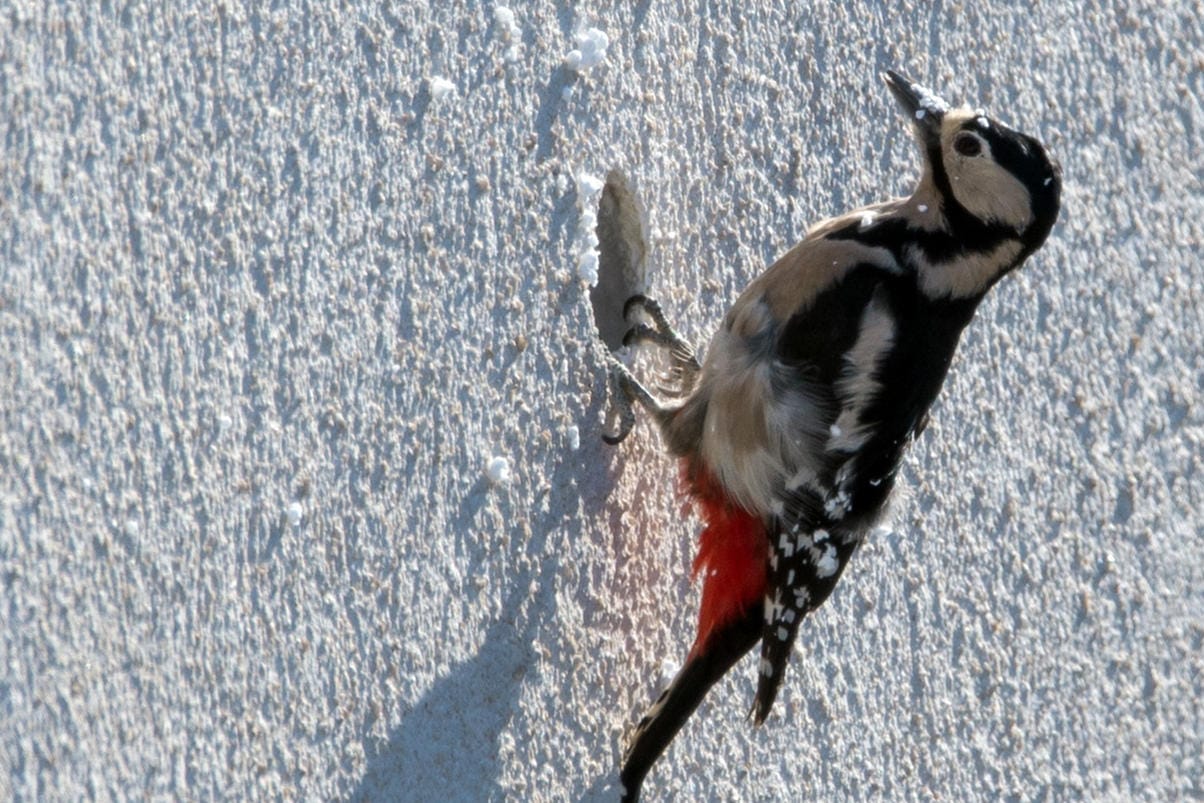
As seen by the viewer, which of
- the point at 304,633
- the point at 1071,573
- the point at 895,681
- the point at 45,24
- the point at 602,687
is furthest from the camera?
the point at 1071,573

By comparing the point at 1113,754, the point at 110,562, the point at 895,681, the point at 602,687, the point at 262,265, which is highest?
the point at 262,265

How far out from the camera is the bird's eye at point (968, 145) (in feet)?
7.48

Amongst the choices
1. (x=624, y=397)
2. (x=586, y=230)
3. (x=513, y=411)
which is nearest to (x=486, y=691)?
(x=513, y=411)

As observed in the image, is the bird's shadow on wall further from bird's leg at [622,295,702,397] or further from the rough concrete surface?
bird's leg at [622,295,702,397]

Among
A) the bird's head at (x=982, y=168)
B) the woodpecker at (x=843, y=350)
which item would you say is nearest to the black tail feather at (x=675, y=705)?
the woodpecker at (x=843, y=350)

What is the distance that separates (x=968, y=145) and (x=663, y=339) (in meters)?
0.53

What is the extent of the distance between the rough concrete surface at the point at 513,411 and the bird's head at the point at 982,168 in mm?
138

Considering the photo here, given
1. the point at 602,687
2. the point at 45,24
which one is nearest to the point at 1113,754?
the point at 602,687

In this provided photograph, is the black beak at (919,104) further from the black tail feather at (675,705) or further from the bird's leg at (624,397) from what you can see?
the black tail feather at (675,705)

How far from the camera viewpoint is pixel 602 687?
2.12 meters

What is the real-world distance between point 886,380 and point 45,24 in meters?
1.26

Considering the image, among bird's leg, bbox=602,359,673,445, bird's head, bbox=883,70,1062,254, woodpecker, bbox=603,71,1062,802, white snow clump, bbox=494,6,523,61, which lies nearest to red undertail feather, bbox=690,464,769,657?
woodpecker, bbox=603,71,1062,802

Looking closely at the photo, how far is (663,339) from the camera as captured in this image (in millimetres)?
2322

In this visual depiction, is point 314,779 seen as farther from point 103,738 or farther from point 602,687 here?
point 602,687
